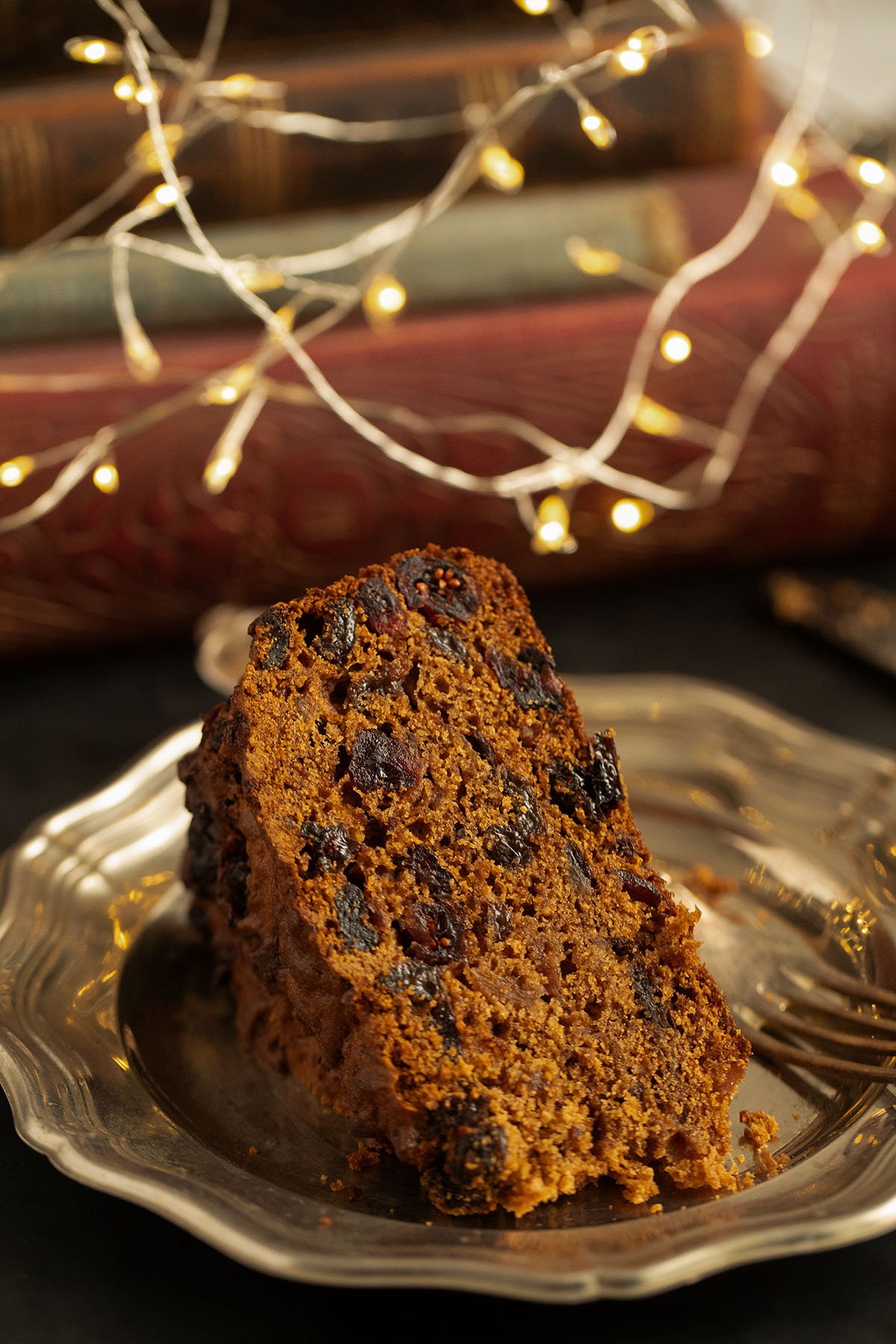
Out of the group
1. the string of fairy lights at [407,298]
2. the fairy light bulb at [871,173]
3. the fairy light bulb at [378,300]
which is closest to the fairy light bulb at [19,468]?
the string of fairy lights at [407,298]

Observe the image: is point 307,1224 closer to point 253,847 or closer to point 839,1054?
point 253,847

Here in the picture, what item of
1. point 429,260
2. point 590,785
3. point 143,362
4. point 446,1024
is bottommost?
point 446,1024

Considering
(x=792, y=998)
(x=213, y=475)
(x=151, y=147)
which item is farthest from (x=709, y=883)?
(x=151, y=147)

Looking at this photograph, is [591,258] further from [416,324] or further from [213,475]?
[213,475]

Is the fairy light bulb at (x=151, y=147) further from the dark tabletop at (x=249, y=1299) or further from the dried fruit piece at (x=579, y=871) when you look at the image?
the dark tabletop at (x=249, y=1299)

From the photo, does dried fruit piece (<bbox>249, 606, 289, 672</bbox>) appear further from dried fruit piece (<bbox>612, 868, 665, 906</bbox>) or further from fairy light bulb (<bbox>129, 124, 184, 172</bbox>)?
fairy light bulb (<bbox>129, 124, 184, 172</bbox>)

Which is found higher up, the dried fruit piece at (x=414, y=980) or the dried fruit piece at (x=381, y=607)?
the dried fruit piece at (x=381, y=607)
